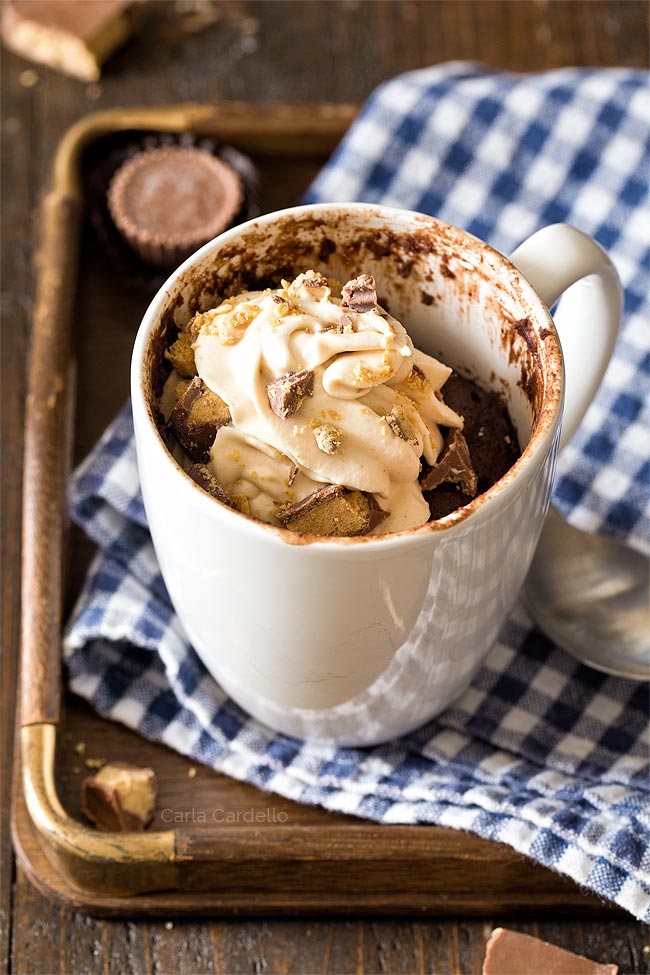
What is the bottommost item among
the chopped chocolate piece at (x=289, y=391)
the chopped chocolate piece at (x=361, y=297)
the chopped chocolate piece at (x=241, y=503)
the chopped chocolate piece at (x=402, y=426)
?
the chopped chocolate piece at (x=241, y=503)

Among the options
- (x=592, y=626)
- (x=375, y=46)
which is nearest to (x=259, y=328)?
(x=592, y=626)

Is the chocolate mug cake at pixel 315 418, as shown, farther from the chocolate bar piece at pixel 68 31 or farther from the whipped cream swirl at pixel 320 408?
the chocolate bar piece at pixel 68 31

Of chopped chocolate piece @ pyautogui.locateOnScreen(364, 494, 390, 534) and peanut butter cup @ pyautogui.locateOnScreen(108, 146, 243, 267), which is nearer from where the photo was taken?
chopped chocolate piece @ pyautogui.locateOnScreen(364, 494, 390, 534)

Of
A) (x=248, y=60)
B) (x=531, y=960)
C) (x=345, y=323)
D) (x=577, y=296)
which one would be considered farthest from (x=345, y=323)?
(x=248, y=60)

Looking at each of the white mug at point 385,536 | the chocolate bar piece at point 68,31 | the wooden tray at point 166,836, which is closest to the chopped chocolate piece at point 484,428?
the white mug at point 385,536

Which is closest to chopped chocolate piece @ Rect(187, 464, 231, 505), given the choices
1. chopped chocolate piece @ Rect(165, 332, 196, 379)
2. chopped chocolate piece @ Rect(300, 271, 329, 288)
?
chopped chocolate piece @ Rect(165, 332, 196, 379)

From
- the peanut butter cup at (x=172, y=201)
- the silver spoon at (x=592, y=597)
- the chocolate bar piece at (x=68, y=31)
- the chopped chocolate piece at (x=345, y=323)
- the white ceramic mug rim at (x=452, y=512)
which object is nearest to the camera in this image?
the white ceramic mug rim at (x=452, y=512)

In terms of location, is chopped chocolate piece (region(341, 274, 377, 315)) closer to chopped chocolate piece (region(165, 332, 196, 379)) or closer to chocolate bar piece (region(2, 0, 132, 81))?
chopped chocolate piece (region(165, 332, 196, 379))

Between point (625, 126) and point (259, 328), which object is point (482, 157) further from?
point (259, 328)
